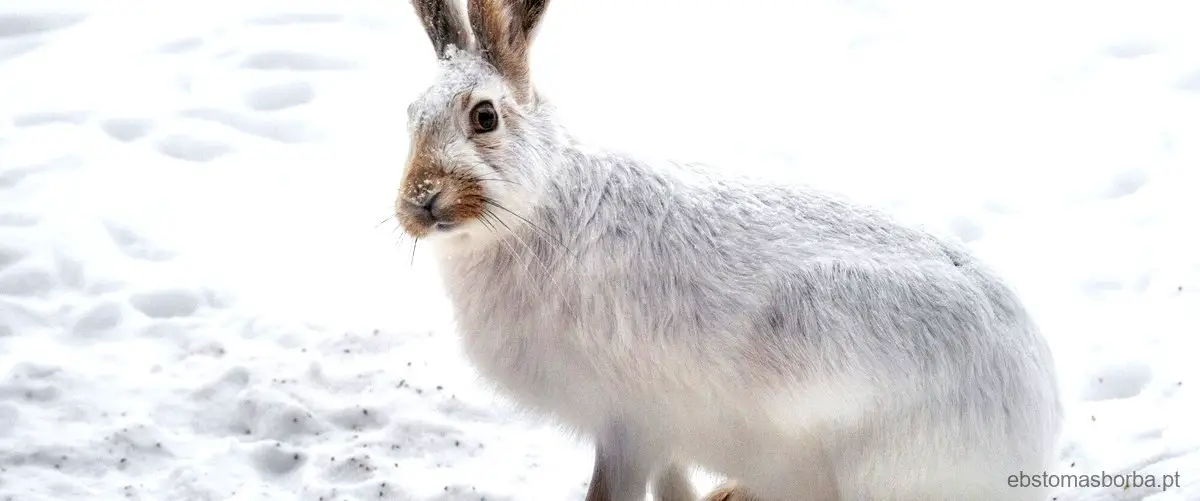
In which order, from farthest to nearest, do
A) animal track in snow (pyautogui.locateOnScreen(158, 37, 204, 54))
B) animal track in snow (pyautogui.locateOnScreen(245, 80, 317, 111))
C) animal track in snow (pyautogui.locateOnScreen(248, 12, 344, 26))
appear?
1. animal track in snow (pyautogui.locateOnScreen(248, 12, 344, 26))
2. animal track in snow (pyautogui.locateOnScreen(158, 37, 204, 54))
3. animal track in snow (pyautogui.locateOnScreen(245, 80, 317, 111))

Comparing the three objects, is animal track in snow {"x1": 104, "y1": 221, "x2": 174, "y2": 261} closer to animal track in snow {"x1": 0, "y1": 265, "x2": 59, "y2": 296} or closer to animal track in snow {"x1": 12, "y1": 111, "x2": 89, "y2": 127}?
animal track in snow {"x1": 0, "y1": 265, "x2": 59, "y2": 296}

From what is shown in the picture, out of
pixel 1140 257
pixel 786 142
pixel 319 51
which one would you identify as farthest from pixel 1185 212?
pixel 319 51

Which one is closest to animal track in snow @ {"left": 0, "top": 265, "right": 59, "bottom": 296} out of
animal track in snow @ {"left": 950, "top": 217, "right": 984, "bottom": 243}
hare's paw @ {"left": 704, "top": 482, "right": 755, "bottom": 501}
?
hare's paw @ {"left": 704, "top": 482, "right": 755, "bottom": 501}

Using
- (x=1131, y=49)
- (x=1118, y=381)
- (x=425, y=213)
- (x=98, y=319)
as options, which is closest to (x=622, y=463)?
(x=425, y=213)

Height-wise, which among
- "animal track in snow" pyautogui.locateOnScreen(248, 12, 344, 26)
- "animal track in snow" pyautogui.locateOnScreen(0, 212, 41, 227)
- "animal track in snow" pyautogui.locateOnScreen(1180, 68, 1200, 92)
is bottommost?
"animal track in snow" pyautogui.locateOnScreen(1180, 68, 1200, 92)

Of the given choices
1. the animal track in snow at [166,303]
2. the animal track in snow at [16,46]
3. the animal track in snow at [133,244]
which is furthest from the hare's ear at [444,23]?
the animal track in snow at [16,46]
